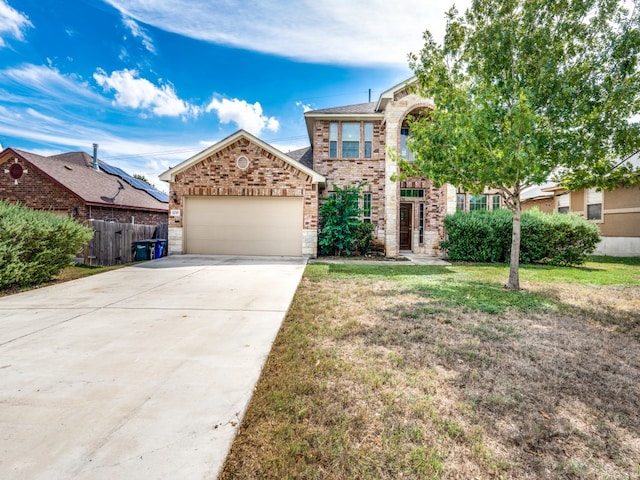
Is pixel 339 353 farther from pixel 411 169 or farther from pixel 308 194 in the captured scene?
pixel 308 194

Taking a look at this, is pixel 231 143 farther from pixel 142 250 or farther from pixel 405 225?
pixel 405 225

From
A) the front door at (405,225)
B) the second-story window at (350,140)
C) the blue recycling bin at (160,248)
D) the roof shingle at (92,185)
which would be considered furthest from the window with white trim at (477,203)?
the roof shingle at (92,185)

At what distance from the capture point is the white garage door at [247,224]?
1257 cm

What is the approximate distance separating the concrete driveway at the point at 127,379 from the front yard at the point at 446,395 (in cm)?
25

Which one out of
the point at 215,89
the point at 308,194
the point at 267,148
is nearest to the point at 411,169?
the point at 308,194

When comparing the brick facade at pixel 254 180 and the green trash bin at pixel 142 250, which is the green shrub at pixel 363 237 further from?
the green trash bin at pixel 142 250

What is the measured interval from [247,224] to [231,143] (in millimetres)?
3206

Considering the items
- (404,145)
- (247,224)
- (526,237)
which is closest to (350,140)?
(404,145)

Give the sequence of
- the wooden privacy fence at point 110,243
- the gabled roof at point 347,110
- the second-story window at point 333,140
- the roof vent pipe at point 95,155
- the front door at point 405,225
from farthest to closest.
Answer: the roof vent pipe at point 95,155, the front door at point 405,225, the second-story window at point 333,140, the gabled roof at point 347,110, the wooden privacy fence at point 110,243

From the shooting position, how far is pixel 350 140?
13.9 m

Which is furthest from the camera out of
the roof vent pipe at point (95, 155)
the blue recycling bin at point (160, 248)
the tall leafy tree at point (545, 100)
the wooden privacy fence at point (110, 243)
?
the roof vent pipe at point (95, 155)

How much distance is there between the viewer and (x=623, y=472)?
1.83m

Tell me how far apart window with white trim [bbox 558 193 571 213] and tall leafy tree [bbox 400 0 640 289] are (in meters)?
12.2

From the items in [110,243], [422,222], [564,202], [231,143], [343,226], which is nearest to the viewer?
[231,143]
